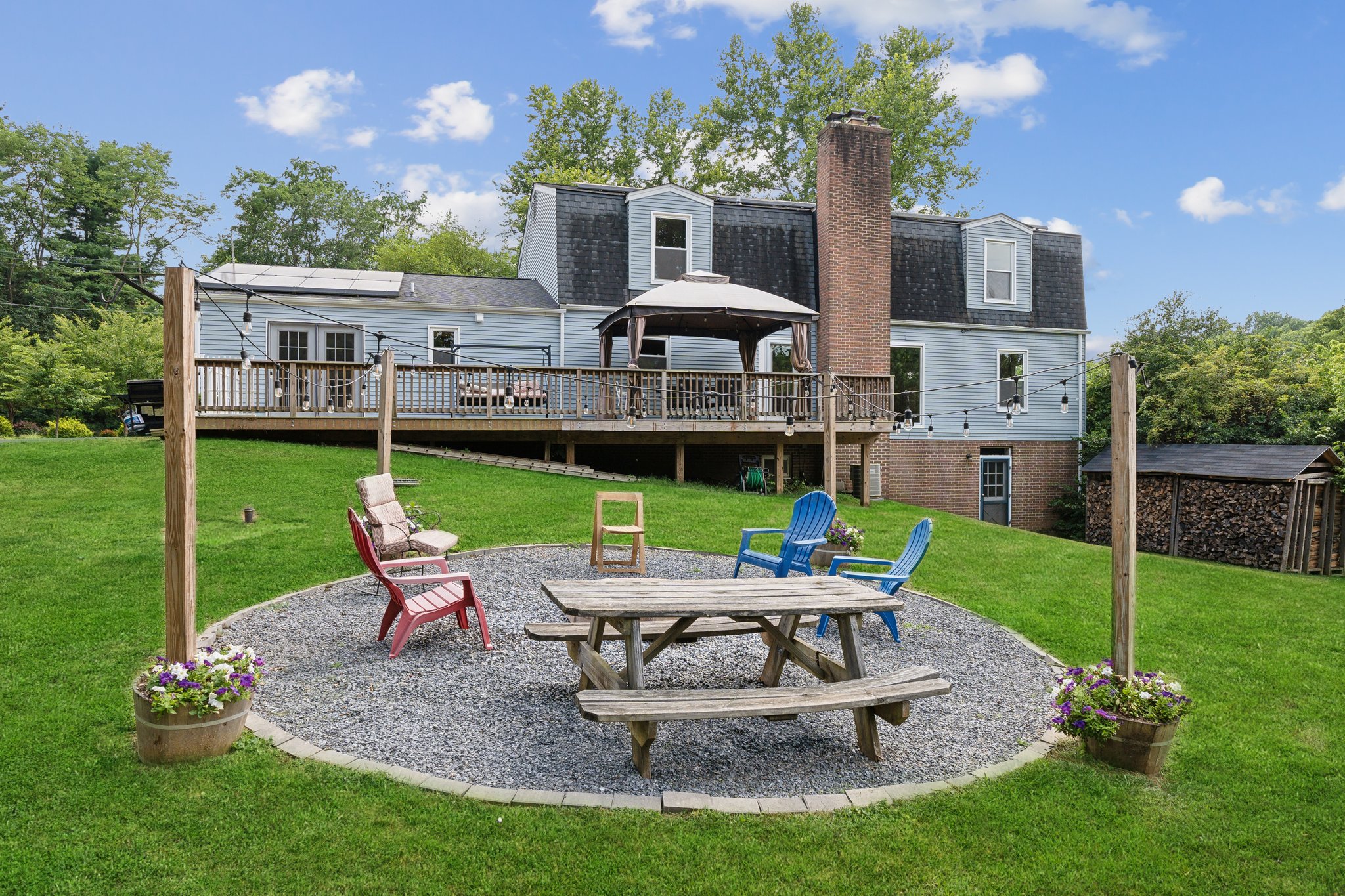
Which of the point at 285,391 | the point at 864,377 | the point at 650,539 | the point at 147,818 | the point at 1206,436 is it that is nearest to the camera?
the point at 147,818

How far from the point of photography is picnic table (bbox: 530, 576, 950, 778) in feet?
12.5

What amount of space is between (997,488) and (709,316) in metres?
9.47

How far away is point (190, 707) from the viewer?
370cm

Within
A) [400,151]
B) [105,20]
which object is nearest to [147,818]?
[105,20]

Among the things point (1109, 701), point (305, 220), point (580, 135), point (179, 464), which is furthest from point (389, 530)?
point (305, 220)

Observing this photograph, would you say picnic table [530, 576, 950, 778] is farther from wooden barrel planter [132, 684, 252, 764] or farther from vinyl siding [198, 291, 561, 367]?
vinyl siding [198, 291, 561, 367]

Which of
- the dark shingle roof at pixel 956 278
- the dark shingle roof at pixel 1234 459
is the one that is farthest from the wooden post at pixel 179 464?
the dark shingle roof at pixel 956 278

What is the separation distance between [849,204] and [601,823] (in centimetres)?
1655

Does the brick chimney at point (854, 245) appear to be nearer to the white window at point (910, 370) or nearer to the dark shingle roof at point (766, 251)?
the dark shingle roof at point (766, 251)

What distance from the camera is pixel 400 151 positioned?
3947 centimetres

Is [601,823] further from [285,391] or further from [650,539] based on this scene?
[285,391]

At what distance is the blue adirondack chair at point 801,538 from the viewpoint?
280 inches

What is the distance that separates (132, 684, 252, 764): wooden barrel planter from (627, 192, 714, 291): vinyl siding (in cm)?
1474

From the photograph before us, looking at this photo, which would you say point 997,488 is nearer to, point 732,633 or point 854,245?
point 854,245
